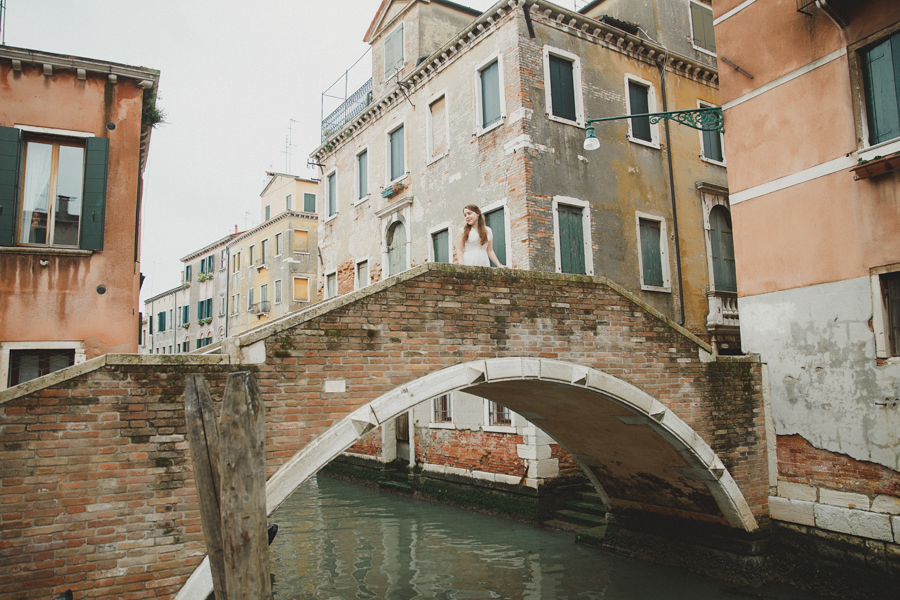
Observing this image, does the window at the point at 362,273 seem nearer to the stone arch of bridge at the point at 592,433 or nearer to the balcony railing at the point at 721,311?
the stone arch of bridge at the point at 592,433

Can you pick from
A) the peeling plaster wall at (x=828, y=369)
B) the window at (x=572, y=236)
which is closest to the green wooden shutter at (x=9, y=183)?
the window at (x=572, y=236)

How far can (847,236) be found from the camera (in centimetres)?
705

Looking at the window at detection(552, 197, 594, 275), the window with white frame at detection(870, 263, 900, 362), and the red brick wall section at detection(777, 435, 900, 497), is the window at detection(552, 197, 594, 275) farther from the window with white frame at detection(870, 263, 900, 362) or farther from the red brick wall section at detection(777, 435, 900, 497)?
the window with white frame at detection(870, 263, 900, 362)

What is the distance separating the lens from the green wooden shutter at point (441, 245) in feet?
41.2

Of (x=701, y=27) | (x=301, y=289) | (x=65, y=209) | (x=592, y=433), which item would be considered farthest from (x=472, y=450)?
(x=301, y=289)

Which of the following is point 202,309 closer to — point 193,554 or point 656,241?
point 656,241

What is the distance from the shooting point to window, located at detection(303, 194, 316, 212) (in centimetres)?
2900

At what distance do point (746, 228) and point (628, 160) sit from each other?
4184mm

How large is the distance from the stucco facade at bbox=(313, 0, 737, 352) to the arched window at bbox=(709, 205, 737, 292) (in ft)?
0.74

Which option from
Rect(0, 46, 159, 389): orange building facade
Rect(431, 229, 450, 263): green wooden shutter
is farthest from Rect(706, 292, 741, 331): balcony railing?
Rect(0, 46, 159, 389): orange building facade

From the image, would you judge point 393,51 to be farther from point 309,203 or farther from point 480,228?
point 309,203

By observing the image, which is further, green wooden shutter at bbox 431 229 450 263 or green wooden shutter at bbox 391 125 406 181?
green wooden shutter at bbox 391 125 406 181

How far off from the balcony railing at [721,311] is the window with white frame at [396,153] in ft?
22.7

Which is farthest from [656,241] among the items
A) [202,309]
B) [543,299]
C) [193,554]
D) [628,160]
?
[202,309]
